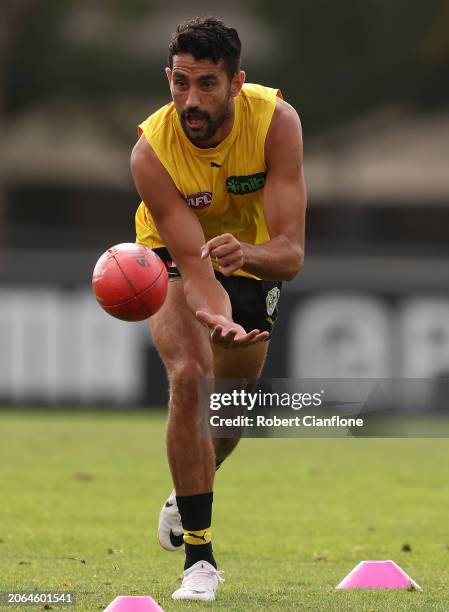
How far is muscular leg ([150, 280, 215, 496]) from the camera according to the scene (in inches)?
287

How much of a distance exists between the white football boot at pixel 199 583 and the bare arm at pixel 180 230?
1262 millimetres

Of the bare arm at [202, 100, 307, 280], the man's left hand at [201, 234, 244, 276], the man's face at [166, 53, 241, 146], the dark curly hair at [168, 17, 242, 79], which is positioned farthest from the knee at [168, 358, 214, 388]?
the dark curly hair at [168, 17, 242, 79]

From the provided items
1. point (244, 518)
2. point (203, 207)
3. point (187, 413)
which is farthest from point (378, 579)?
point (244, 518)

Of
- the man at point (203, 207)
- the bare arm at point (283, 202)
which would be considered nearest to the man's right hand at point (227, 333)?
the man at point (203, 207)

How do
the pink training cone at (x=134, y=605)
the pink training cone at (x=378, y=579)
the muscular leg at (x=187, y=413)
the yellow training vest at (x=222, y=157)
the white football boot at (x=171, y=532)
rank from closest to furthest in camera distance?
the pink training cone at (x=134, y=605) → the muscular leg at (x=187, y=413) → the pink training cone at (x=378, y=579) → the yellow training vest at (x=222, y=157) → the white football boot at (x=171, y=532)

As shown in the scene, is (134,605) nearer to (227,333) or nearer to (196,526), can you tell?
(196,526)

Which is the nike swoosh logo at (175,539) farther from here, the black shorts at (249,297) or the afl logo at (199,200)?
the afl logo at (199,200)

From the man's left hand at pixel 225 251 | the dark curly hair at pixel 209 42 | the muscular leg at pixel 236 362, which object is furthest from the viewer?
the muscular leg at pixel 236 362

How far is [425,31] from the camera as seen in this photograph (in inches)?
1139

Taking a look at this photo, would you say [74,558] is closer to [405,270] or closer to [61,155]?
[405,270]

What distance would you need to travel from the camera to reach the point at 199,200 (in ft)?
25.6

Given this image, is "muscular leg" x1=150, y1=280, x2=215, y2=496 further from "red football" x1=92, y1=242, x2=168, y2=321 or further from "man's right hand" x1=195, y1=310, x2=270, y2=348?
"man's right hand" x1=195, y1=310, x2=270, y2=348

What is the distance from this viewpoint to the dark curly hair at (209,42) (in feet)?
23.6

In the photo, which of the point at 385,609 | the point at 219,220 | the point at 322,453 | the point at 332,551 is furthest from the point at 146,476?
the point at 385,609
